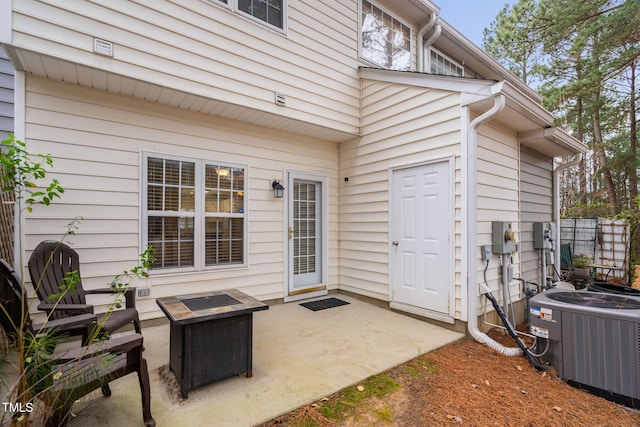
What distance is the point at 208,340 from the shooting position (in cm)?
237

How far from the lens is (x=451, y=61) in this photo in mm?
6918

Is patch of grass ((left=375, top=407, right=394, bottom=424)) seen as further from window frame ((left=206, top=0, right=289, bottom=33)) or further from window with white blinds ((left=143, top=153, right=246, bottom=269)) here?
window frame ((left=206, top=0, right=289, bottom=33))

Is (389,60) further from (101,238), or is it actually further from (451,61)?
(101,238)

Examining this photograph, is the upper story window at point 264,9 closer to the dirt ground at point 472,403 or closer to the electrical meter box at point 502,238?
the electrical meter box at point 502,238

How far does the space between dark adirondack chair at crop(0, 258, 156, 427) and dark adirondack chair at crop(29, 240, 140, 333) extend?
1.70ft

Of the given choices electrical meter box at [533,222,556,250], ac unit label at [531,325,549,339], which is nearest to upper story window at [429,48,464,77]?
electrical meter box at [533,222,556,250]

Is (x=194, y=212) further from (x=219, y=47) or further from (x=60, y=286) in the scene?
(x=219, y=47)

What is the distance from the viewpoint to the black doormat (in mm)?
4605

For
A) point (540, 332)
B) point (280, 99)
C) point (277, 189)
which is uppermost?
point (280, 99)

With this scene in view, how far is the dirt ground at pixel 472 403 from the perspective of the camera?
6.83 feet

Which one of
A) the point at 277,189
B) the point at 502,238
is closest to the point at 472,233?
the point at 502,238

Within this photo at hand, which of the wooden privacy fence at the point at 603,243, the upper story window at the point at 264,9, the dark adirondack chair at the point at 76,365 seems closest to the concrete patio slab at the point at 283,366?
the dark adirondack chair at the point at 76,365

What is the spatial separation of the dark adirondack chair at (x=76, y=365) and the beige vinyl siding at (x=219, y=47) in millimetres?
2200

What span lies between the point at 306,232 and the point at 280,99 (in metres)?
2.25
